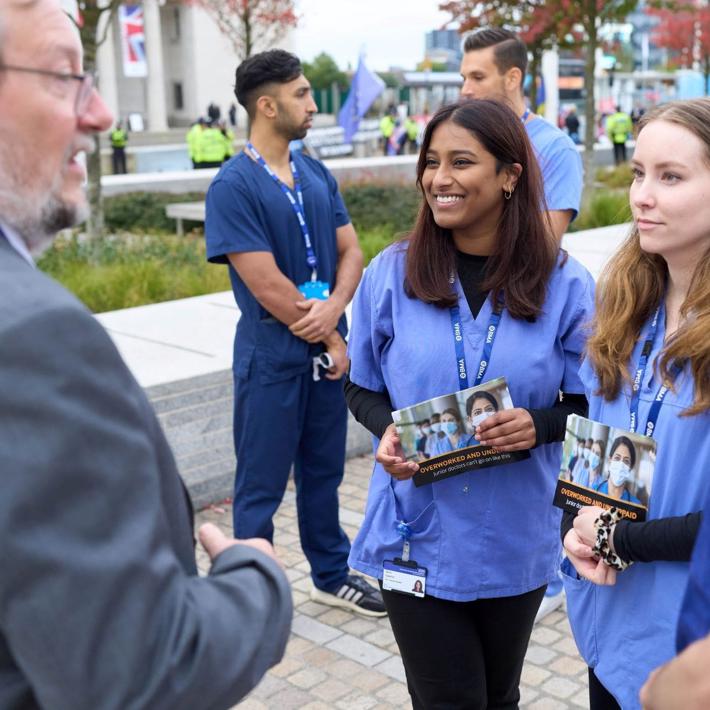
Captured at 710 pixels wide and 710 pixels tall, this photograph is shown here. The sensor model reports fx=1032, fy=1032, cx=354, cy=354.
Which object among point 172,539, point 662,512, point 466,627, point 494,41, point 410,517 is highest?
point 494,41

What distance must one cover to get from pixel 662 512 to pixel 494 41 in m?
3.65

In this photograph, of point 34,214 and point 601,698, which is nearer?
point 34,214

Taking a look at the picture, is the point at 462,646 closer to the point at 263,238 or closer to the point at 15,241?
the point at 15,241

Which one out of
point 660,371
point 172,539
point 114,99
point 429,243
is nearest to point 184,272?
point 429,243

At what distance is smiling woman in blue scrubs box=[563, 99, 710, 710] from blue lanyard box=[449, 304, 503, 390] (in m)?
0.35

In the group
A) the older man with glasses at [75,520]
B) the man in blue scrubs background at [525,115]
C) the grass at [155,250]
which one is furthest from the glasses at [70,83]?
the grass at [155,250]

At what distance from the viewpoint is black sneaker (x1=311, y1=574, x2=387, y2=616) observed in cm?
455

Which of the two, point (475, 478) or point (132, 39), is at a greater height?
point (132, 39)

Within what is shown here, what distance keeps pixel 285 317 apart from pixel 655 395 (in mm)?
2285

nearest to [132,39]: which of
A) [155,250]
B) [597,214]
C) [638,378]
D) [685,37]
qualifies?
[685,37]

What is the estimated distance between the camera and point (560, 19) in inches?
604

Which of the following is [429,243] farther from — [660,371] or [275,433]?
[275,433]

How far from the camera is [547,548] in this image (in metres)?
2.95

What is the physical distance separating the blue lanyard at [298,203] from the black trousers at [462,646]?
1974mm
